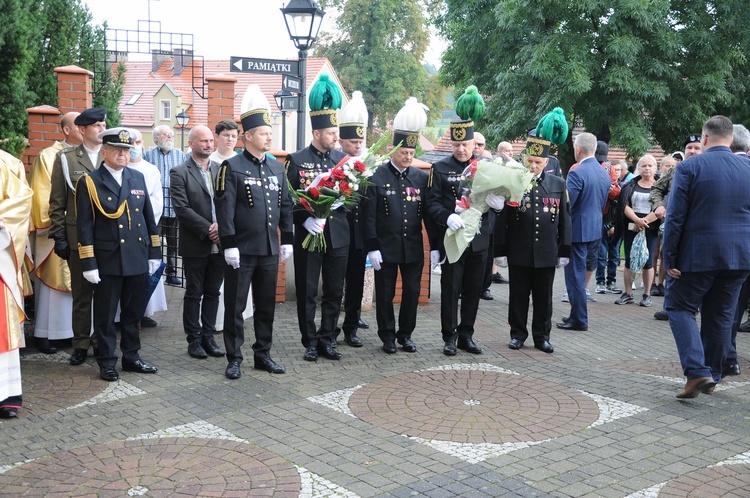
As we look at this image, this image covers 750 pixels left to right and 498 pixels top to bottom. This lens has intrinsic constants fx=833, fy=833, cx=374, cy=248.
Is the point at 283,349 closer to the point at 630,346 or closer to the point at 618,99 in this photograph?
the point at 630,346

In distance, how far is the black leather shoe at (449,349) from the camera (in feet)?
25.7

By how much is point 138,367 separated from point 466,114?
371 centimetres

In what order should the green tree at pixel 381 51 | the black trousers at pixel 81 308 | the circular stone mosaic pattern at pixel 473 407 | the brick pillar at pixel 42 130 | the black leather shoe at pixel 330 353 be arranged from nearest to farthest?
the circular stone mosaic pattern at pixel 473 407 → the black trousers at pixel 81 308 → the black leather shoe at pixel 330 353 → the brick pillar at pixel 42 130 → the green tree at pixel 381 51

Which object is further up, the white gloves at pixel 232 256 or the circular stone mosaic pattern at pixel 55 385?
the white gloves at pixel 232 256

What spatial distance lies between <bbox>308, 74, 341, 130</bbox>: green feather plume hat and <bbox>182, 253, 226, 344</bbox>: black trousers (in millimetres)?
1577

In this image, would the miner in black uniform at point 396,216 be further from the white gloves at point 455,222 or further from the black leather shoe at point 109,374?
the black leather shoe at point 109,374

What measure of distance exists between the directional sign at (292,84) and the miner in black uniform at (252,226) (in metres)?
4.94

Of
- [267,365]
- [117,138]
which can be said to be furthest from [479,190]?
[117,138]

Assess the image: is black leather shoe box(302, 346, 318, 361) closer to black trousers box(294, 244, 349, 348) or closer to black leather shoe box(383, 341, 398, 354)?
black trousers box(294, 244, 349, 348)

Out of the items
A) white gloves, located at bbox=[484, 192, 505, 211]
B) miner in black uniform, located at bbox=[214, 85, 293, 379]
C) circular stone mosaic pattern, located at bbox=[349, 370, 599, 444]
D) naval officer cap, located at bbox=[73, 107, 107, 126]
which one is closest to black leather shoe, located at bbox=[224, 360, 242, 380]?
miner in black uniform, located at bbox=[214, 85, 293, 379]

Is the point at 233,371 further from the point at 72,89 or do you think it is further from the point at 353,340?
the point at 72,89

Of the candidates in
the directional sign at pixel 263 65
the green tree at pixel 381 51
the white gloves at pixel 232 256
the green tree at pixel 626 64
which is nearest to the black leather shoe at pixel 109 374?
the white gloves at pixel 232 256

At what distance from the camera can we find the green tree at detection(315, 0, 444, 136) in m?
50.6

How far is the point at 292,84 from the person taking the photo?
12094mm
